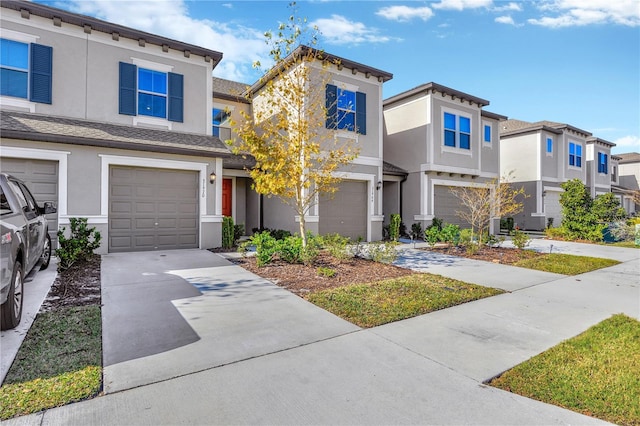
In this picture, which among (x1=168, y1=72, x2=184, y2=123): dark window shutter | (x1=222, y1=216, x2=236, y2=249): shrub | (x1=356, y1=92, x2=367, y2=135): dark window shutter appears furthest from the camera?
(x1=356, y1=92, x2=367, y2=135): dark window shutter

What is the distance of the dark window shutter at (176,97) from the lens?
10508mm

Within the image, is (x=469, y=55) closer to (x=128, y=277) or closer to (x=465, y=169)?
(x=465, y=169)

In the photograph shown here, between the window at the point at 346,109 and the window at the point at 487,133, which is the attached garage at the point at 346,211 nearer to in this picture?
the window at the point at 346,109

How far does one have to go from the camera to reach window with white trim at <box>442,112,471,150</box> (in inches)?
610

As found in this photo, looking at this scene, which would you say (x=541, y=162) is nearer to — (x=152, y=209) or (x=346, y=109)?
(x=346, y=109)

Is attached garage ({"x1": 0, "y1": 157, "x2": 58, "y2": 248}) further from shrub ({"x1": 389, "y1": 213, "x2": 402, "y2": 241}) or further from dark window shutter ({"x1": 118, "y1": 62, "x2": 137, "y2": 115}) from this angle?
shrub ({"x1": 389, "y1": 213, "x2": 402, "y2": 241})

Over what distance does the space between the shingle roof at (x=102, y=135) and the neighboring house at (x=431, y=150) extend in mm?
8764

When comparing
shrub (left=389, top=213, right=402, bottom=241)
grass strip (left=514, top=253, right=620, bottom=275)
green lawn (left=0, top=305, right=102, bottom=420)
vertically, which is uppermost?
shrub (left=389, top=213, right=402, bottom=241)

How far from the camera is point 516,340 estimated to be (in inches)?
158

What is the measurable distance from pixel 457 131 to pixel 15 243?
16257 mm

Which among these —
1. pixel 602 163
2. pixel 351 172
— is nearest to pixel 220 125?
pixel 351 172

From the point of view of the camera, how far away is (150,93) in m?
10.3

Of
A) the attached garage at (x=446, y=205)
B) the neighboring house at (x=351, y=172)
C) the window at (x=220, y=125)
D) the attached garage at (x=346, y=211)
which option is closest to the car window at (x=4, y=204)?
the neighboring house at (x=351, y=172)

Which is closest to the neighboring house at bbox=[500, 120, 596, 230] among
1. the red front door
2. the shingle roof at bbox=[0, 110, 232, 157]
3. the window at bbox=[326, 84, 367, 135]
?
the window at bbox=[326, 84, 367, 135]
